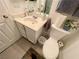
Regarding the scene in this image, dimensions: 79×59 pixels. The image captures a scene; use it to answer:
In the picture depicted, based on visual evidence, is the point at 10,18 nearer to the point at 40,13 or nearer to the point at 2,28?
the point at 2,28

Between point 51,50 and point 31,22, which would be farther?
point 31,22

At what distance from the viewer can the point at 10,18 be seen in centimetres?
156

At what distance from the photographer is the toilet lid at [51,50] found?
4.94ft

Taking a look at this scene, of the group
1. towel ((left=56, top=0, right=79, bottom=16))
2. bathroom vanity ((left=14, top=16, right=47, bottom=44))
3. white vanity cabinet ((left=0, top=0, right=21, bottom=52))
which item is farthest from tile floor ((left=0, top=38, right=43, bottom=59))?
towel ((left=56, top=0, right=79, bottom=16))

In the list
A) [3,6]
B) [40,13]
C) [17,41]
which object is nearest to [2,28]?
[3,6]

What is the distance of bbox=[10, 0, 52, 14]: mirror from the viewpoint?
5.10ft

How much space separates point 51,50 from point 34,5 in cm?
108

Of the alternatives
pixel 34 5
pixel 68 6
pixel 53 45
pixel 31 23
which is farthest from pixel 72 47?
pixel 34 5

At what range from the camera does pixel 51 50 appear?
1566 millimetres

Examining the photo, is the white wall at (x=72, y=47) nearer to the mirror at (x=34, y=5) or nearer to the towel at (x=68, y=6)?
the towel at (x=68, y=6)

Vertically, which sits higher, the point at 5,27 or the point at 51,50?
the point at 5,27

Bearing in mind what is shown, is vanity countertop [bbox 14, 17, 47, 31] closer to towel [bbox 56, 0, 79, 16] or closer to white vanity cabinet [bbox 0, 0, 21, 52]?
white vanity cabinet [bbox 0, 0, 21, 52]

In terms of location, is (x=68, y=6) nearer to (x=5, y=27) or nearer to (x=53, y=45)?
(x=53, y=45)

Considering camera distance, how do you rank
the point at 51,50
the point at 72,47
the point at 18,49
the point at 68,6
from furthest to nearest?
the point at 18,49, the point at 51,50, the point at 72,47, the point at 68,6
